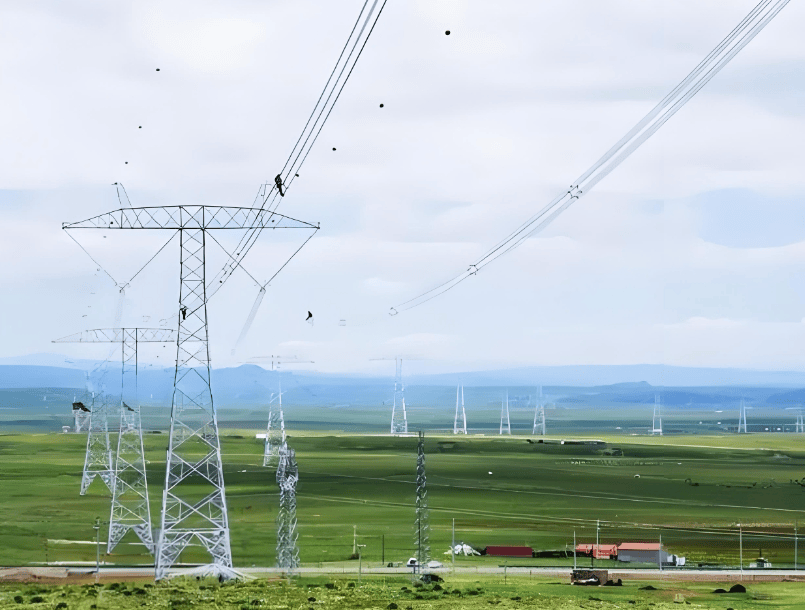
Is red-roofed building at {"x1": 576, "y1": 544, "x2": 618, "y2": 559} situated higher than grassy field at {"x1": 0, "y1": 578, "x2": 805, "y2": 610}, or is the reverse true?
grassy field at {"x1": 0, "y1": 578, "x2": 805, "y2": 610}

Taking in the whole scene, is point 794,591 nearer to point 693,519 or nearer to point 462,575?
point 462,575

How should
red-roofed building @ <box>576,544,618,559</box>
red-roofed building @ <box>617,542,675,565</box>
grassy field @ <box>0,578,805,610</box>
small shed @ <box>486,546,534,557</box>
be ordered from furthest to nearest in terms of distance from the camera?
small shed @ <box>486,546,534,557</box>, red-roofed building @ <box>576,544,618,559</box>, red-roofed building @ <box>617,542,675,565</box>, grassy field @ <box>0,578,805,610</box>

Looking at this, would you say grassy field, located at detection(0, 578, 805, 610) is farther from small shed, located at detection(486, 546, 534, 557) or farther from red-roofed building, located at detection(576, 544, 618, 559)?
small shed, located at detection(486, 546, 534, 557)

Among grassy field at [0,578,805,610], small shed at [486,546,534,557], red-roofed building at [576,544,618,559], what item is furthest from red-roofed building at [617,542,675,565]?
grassy field at [0,578,805,610]

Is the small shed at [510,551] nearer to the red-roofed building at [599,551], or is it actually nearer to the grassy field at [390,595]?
the red-roofed building at [599,551]

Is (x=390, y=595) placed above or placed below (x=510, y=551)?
above

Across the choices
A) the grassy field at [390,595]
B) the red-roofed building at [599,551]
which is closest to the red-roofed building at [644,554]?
the red-roofed building at [599,551]

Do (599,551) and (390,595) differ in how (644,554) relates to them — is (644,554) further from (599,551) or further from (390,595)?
(390,595)

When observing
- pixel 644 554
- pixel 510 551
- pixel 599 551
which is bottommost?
pixel 510 551

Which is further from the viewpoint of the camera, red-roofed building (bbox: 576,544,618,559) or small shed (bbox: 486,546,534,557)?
small shed (bbox: 486,546,534,557)

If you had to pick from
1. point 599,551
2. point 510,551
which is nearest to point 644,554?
point 599,551
